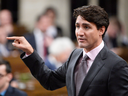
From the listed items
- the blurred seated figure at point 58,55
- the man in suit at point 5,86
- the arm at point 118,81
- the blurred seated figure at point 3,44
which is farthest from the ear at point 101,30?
the blurred seated figure at point 3,44

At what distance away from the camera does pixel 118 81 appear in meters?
1.91

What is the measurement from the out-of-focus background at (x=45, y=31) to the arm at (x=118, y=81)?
3.01m

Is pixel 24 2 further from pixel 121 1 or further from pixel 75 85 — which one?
pixel 75 85

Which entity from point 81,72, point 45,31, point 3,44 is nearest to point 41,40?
point 45,31

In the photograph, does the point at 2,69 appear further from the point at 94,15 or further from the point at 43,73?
the point at 94,15

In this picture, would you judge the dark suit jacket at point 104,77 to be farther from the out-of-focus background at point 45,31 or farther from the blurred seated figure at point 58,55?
the blurred seated figure at point 58,55

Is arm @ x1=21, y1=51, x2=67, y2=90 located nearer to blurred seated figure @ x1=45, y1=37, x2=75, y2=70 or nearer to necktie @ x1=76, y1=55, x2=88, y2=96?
necktie @ x1=76, y1=55, x2=88, y2=96

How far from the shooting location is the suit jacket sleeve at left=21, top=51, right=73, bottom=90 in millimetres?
2234

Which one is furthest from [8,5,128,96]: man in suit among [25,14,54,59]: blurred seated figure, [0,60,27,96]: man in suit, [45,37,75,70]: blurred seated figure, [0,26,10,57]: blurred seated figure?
[25,14,54,59]: blurred seated figure

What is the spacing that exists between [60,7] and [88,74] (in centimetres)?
868

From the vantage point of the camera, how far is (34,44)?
6801mm

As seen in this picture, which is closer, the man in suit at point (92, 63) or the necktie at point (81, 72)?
the man in suit at point (92, 63)

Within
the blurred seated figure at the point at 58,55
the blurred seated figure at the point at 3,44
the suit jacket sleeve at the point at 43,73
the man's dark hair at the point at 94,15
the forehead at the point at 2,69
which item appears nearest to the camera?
the man's dark hair at the point at 94,15

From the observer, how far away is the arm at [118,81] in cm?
190
